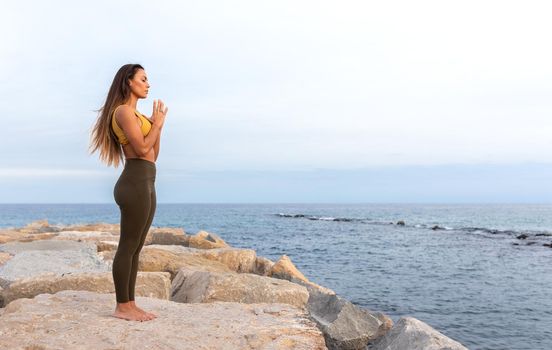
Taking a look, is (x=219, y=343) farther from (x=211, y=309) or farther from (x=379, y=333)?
(x=379, y=333)

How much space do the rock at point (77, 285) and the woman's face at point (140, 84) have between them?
3.26 metres

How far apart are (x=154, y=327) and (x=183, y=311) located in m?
0.76

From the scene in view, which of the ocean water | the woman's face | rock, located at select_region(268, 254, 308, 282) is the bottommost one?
the ocean water

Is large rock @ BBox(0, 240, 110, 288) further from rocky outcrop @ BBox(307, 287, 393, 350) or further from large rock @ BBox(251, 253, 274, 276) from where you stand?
large rock @ BBox(251, 253, 274, 276)

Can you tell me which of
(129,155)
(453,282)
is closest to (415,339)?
(129,155)

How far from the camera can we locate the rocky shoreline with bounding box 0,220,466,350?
15.3 ft

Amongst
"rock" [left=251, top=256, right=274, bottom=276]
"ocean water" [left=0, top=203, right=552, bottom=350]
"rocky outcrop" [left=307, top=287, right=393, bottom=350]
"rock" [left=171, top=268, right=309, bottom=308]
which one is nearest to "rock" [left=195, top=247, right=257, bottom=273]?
"rock" [left=251, top=256, right=274, bottom=276]

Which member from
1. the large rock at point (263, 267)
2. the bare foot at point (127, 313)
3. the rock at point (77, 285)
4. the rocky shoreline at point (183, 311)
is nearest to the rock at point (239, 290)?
the rocky shoreline at point (183, 311)

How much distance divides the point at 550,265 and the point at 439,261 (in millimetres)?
5778

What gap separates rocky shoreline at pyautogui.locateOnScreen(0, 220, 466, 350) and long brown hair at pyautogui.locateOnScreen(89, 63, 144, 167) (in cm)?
166

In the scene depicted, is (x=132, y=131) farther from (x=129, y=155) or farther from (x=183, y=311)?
(x=183, y=311)

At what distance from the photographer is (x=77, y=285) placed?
7.03m

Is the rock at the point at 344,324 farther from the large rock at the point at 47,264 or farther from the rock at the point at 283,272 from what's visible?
the large rock at the point at 47,264

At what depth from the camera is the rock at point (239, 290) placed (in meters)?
7.43
